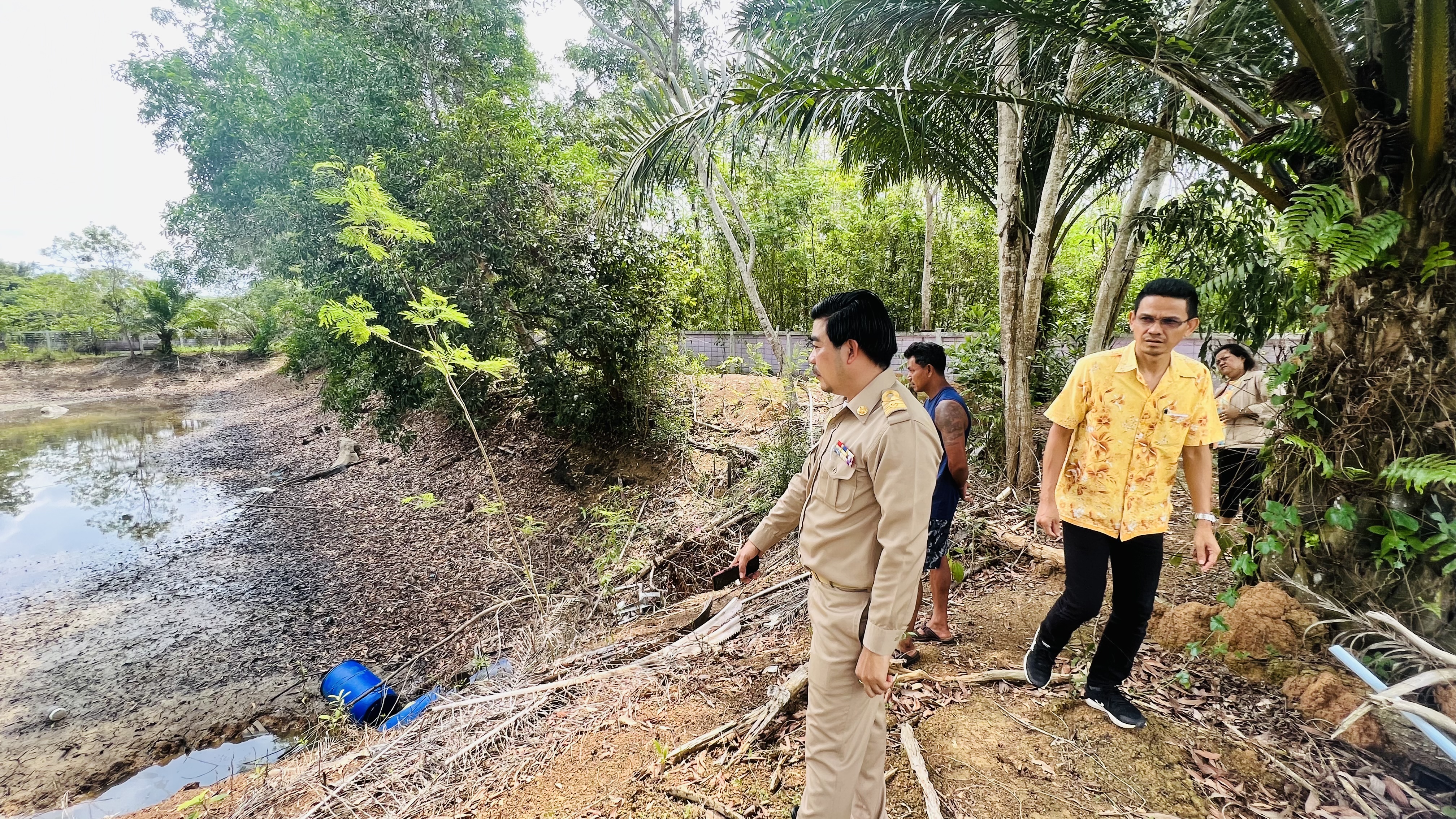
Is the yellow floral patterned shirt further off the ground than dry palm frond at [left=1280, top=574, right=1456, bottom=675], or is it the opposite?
the yellow floral patterned shirt

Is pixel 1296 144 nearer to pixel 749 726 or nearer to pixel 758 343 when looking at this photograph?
pixel 749 726

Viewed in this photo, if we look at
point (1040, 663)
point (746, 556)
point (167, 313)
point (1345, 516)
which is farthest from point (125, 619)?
point (167, 313)

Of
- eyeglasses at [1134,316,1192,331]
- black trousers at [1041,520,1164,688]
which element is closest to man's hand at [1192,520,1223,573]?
black trousers at [1041,520,1164,688]

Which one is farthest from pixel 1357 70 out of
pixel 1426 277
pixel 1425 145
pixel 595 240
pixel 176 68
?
pixel 176 68

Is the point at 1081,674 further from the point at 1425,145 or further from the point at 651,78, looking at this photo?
the point at 651,78

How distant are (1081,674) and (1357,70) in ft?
8.93

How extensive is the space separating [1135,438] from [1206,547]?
1.42 ft

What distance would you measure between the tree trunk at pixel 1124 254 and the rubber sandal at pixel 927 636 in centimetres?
265

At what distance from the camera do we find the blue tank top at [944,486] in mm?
2502

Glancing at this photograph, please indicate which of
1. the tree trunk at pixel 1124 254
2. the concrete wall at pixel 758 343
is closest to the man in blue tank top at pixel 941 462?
the tree trunk at pixel 1124 254

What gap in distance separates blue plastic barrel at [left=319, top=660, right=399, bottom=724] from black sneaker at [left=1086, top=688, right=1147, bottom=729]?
510cm

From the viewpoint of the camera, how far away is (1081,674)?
7.78 feet

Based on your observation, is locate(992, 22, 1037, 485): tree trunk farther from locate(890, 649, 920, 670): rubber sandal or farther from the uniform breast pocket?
the uniform breast pocket

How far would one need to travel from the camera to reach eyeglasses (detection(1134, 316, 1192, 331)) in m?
1.84
